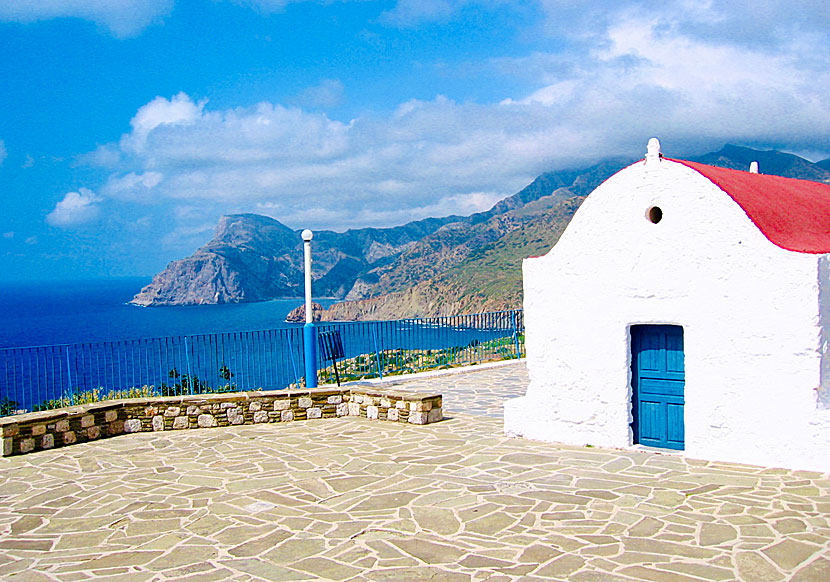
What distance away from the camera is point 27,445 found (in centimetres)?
953

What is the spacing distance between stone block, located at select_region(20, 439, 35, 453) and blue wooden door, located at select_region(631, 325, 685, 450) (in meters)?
7.90

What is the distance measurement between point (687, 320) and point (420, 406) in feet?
13.9

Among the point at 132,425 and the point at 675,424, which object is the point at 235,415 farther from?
the point at 675,424

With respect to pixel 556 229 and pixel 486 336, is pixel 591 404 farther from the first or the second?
pixel 556 229

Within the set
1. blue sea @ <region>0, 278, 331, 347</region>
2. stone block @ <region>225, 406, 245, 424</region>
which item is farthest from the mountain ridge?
stone block @ <region>225, 406, 245, 424</region>

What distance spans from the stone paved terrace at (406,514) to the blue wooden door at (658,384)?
36 centimetres

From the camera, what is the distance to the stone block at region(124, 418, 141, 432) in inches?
424

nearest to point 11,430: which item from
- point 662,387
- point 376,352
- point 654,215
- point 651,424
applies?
point 376,352

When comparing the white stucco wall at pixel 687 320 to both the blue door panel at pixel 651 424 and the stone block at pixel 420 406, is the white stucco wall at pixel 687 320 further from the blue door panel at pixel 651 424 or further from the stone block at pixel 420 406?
the stone block at pixel 420 406

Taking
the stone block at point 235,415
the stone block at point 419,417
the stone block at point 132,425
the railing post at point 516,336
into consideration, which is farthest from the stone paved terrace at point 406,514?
the railing post at point 516,336

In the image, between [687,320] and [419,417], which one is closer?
[687,320]

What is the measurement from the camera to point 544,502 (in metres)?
6.66

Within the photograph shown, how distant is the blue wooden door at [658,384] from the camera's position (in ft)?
27.3

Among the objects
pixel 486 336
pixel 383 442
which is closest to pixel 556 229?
pixel 486 336
